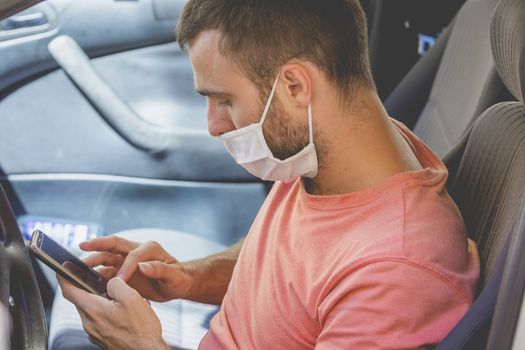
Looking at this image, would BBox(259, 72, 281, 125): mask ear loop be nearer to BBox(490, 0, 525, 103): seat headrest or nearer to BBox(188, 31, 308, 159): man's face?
BBox(188, 31, 308, 159): man's face

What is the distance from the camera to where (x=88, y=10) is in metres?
2.39

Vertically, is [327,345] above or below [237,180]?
above

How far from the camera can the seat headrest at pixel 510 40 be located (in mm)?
1012

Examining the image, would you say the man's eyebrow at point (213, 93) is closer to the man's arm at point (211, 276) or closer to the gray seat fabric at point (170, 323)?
the man's arm at point (211, 276)

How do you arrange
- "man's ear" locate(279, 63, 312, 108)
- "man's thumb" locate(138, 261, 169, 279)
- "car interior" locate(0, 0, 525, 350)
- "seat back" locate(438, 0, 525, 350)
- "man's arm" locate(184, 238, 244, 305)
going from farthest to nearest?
"car interior" locate(0, 0, 525, 350), "man's arm" locate(184, 238, 244, 305), "man's thumb" locate(138, 261, 169, 279), "man's ear" locate(279, 63, 312, 108), "seat back" locate(438, 0, 525, 350)

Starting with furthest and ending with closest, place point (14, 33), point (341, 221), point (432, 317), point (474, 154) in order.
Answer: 1. point (14, 33)
2. point (474, 154)
3. point (341, 221)
4. point (432, 317)

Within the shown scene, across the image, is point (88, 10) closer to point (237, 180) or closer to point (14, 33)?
point (14, 33)

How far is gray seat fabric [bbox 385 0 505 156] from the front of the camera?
1567 millimetres

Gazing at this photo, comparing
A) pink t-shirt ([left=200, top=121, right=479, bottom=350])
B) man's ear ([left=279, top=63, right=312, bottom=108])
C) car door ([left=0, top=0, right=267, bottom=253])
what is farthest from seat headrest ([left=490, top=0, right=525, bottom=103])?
car door ([left=0, top=0, right=267, bottom=253])

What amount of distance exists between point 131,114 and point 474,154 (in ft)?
4.92

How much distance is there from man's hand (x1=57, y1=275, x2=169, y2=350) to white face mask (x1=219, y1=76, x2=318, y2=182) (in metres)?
0.28

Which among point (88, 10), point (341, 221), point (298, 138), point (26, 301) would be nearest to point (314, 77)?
point (298, 138)

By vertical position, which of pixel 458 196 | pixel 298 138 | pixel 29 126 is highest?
pixel 298 138

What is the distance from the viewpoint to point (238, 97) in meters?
1.16
